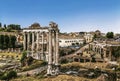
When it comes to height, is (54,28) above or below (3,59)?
above

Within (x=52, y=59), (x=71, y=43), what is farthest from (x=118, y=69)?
(x=71, y=43)

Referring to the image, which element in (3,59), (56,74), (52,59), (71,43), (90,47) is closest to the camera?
(56,74)

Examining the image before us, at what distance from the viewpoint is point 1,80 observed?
5997cm

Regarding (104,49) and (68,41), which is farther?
(68,41)

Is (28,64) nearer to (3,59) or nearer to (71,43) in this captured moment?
(3,59)

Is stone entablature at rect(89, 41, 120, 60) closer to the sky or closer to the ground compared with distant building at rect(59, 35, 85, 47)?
closer to the ground

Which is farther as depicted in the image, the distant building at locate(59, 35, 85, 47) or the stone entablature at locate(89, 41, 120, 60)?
the distant building at locate(59, 35, 85, 47)

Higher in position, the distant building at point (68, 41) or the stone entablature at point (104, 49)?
the distant building at point (68, 41)

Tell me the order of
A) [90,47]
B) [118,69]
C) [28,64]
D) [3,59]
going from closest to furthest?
[118,69], [28,64], [3,59], [90,47]

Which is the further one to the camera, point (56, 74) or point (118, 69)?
point (118, 69)

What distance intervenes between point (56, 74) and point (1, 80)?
12035 millimetres

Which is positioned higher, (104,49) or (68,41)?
(68,41)

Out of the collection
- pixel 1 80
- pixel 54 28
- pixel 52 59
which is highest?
pixel 54 28

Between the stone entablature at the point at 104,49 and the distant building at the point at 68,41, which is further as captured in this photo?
the distant building at the point at 68,41
